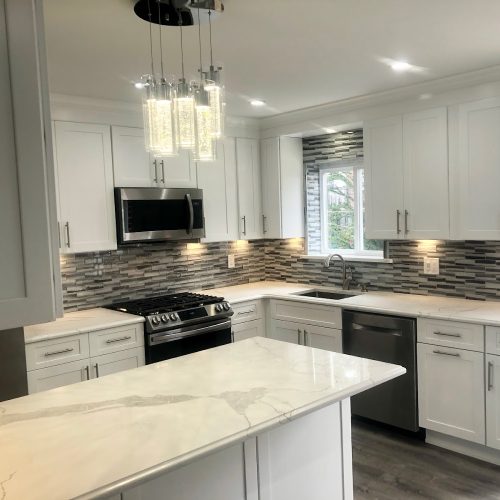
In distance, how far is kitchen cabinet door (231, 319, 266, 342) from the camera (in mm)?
4129

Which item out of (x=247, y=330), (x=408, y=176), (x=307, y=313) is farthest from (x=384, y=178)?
(x=247, y=330)

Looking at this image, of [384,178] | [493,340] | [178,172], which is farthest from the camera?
[178,172]

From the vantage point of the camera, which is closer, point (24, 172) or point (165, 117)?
point (24, 172)

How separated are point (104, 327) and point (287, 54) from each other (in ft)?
6.55

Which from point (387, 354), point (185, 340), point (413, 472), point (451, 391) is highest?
point (185, 340)

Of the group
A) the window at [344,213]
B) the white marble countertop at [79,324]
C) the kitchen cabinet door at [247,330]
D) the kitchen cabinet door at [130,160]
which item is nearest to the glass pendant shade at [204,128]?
the white marble countertop at [79,324]

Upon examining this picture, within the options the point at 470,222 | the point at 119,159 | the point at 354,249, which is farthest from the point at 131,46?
the point at 354,249

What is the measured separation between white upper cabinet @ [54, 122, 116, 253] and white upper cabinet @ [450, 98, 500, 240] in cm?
242

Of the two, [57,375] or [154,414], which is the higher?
[154,414]

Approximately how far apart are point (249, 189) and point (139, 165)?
1.15m

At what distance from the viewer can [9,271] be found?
133 centimetres

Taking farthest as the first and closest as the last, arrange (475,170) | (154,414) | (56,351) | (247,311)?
(247,311)
(475,170)
(56,351)
(154,414)

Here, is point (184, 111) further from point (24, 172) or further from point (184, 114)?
point (24, 172)

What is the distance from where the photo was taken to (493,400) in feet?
10.0
